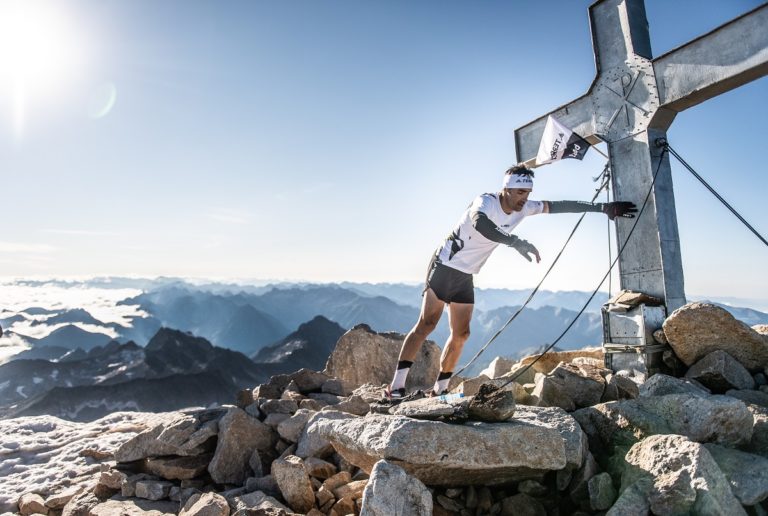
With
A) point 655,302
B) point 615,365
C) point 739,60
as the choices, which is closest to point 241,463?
point 615,365

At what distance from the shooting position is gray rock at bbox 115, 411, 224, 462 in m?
5.66

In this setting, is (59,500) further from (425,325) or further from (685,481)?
(685,481)

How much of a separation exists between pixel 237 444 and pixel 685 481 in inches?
183

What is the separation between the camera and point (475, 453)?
3.59 m

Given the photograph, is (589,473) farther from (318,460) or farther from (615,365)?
(615,365)

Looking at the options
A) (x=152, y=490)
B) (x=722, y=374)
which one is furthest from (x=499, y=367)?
(x=152, y=490)

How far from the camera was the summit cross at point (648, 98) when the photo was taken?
6.03 meters

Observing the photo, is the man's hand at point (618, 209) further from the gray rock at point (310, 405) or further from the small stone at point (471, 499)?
the gray rock at point (310, 405)

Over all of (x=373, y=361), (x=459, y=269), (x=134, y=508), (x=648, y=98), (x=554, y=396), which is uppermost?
(x=648, y=98)

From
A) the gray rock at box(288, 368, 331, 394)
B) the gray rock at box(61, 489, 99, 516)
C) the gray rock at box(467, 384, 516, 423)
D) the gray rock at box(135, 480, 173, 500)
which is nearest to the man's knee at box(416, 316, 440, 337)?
the gray rock at box(467, 384, 516, 423)

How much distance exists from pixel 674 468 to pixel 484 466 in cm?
134

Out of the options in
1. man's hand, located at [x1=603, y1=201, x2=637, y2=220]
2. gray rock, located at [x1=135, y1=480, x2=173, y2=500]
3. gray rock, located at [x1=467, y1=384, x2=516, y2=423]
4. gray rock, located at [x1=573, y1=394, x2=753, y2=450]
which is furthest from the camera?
man's hand, located at [x1=603, y1=201, x2=637, y2=220]

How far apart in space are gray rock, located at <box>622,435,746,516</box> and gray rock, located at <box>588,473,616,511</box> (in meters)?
0.16

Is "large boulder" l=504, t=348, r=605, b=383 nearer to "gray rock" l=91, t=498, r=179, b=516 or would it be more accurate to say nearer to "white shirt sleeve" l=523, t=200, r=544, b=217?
"white shirt sleeve" l=523, t=200, r=544, b=217
